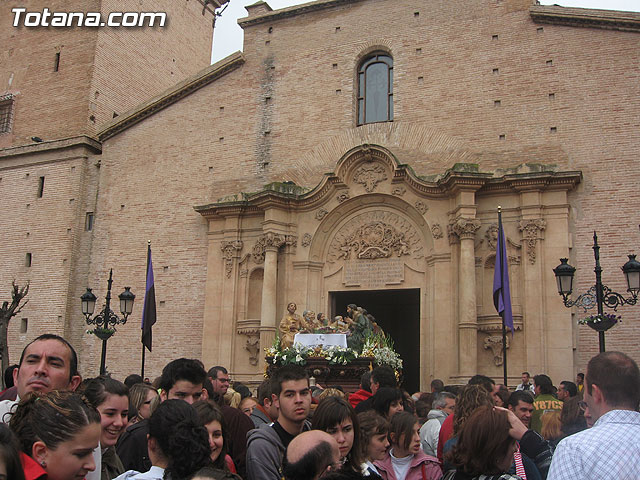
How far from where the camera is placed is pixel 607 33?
18.3 m

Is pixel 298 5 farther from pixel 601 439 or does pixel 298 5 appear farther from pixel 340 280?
pixel 601 439

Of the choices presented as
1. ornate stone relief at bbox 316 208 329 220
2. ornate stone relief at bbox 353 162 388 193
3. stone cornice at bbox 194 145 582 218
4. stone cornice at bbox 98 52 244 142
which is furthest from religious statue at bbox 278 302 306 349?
stone cornice at bbox 98 52 244 142

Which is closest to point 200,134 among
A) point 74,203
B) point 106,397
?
point 74,203

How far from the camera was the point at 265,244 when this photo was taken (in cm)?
2023

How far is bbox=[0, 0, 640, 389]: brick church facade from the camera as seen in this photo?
1761cm

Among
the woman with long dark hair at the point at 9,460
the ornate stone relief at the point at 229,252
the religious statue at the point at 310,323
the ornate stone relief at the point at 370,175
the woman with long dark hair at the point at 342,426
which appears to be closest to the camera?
the woman with long dark hair at the point at 9,460

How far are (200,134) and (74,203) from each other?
497 cm

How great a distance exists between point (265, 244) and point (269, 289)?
4.49 feet

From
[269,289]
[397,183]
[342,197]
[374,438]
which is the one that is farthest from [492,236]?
[374,438]

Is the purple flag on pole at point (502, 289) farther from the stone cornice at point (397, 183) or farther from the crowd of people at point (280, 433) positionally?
the crowd of people at point (280, 433)

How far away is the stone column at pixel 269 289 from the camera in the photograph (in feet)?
63.9

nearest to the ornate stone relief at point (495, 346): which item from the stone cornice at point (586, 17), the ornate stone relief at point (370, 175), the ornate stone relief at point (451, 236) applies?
the ornate stone relief at point (451, 236)

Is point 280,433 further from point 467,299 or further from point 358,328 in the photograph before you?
point 467,299

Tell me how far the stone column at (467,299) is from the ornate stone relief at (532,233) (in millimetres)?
1219
